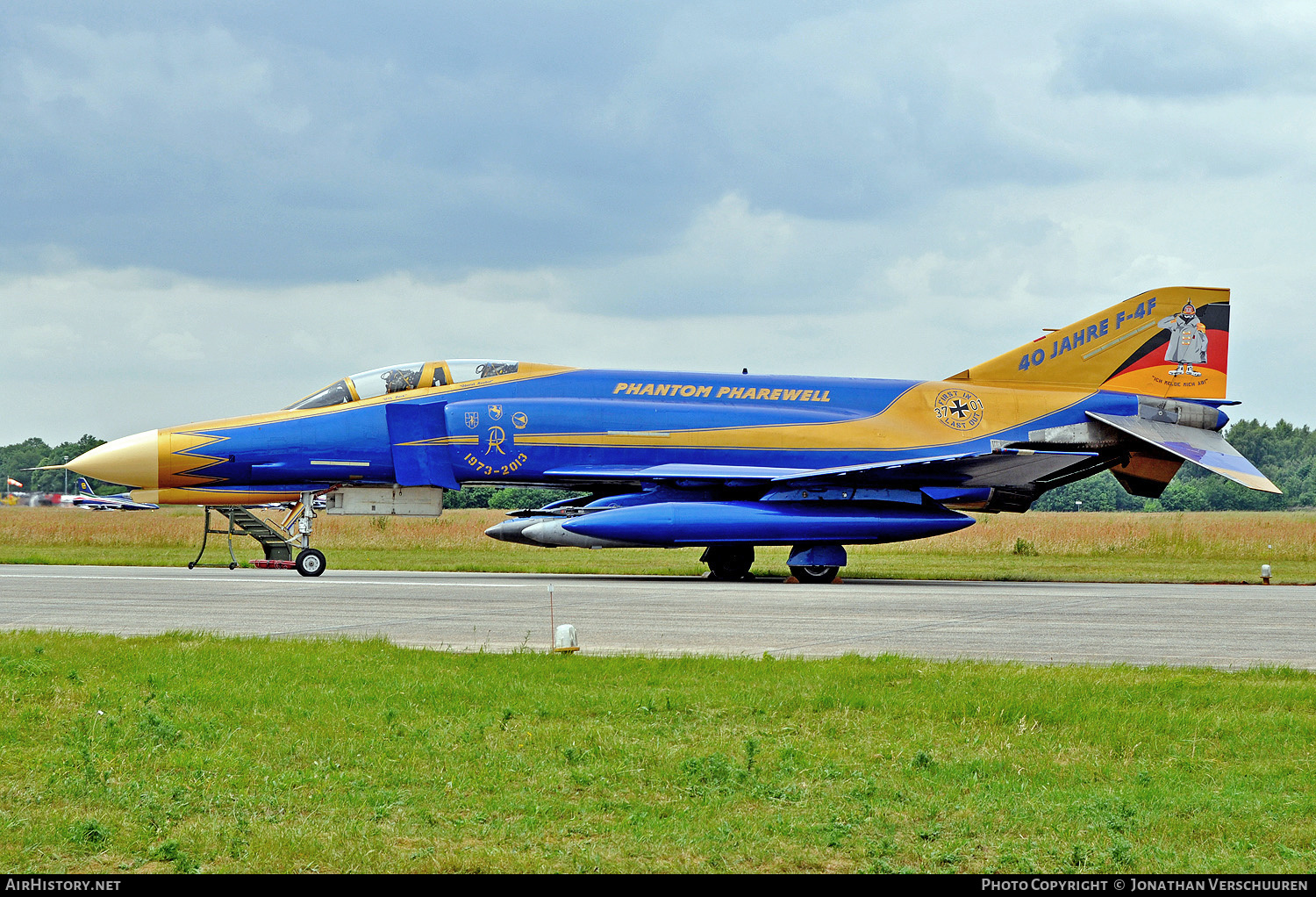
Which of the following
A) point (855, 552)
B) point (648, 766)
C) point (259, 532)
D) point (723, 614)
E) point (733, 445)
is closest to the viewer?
point (648, 766)

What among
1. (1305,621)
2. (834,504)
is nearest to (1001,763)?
(1305,621)

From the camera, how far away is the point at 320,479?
70.7ft

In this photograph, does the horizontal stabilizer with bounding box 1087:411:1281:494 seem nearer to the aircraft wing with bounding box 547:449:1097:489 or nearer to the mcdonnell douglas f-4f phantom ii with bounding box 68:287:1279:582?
the mcdonnell douglas f-4f phantom ii with bounding box 68:287:1279:582

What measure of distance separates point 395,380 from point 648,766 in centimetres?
1684

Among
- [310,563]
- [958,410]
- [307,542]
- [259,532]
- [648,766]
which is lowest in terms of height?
[648,766]

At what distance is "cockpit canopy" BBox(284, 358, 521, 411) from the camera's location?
2195cm

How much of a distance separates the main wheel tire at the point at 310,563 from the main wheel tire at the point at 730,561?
284 inches

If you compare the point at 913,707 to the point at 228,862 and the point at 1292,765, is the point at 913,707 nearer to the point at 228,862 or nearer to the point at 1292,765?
the point at 1292,765

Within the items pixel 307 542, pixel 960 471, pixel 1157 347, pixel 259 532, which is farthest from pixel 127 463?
pixel 1157 347

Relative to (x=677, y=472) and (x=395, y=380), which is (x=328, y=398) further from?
(x=677, y=472)

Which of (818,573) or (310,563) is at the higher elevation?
(310,563)

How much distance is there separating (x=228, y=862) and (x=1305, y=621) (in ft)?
43.1

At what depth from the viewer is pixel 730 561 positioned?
22.9 m

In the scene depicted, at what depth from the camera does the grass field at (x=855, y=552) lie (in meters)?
25.7
